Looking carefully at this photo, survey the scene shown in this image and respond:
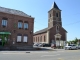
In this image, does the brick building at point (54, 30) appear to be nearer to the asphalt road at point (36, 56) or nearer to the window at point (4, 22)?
the window at point (4, 22)

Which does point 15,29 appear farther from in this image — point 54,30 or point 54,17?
point 54,17

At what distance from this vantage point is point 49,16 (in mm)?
62156

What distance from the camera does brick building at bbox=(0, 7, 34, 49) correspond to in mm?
30406

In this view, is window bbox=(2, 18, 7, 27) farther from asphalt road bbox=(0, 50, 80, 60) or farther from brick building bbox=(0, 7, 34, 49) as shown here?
asphalt road bbox=(0, 50, 80, 60)

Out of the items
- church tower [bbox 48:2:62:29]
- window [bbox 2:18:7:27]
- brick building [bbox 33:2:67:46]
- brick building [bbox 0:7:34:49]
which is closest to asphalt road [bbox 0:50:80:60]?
brick building [bbox 0:7:34:49]

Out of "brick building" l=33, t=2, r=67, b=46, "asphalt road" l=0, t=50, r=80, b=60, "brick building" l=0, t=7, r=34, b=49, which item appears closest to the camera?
"asphalt road" l=0, t=50, r=80, b=60

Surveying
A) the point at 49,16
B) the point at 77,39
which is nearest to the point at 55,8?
the point at 49,16

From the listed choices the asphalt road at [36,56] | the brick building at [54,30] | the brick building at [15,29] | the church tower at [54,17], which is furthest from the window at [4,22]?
the church tower at [54,17]

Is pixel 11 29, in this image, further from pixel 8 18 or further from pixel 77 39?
pixel 77 39

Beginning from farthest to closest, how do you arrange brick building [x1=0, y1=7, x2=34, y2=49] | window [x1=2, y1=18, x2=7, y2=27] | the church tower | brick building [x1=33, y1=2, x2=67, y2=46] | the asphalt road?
the church tower, brick building [x1=33, y1=2, x2=67, y2=46], window [x1=2, y1=18, x2=7, y2=27], brick building [x1=0, y1=7, x2=34, y2=49], the asphalt road

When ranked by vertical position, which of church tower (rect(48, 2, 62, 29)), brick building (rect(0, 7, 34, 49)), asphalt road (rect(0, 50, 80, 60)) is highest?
church tower (rect(48, 2, 62, 29))

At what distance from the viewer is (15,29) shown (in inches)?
1259

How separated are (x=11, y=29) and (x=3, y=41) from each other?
3871mm

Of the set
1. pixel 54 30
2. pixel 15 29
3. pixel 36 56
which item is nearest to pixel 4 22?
pixel 15 29
